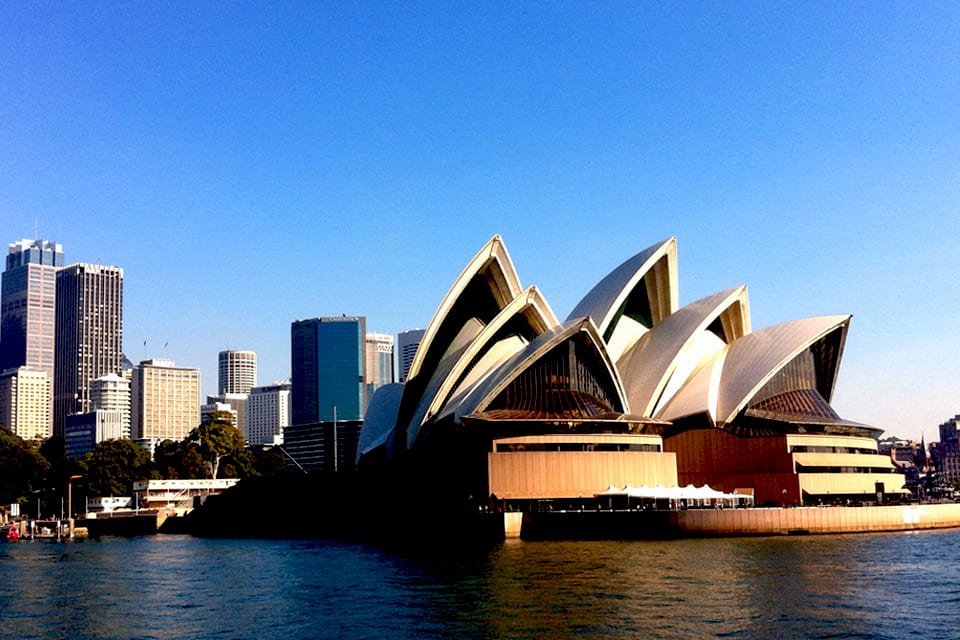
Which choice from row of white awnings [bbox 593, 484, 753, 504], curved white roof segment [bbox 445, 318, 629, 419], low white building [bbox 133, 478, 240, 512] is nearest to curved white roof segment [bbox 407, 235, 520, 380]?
curved white roof segment [bbox 445, 318, 629, 419]

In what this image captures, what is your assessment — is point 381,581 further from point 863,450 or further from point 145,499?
point 145,499

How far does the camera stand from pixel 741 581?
39.8 metres

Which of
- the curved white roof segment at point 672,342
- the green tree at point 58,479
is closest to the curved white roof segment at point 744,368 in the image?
the curved white roof segment at point 672,342

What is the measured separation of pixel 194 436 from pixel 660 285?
253 ft

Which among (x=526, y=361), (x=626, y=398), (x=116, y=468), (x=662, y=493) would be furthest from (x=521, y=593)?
(x=116, y=468)

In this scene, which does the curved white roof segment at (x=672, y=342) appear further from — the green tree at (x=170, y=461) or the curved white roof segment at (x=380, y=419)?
the green tree at (x=170, y=461)

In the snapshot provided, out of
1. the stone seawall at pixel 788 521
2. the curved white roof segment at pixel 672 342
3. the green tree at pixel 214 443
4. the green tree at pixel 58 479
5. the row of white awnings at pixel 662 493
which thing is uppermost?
the curved white roof segment at pixel 672 342

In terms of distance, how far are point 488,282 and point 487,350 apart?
4978 mm

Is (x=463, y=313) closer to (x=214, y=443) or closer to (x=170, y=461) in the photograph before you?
(x=214, y=443)

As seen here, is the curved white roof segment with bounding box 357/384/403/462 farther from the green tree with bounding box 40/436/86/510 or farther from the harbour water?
the green tree with bounding box 40/436/86/510

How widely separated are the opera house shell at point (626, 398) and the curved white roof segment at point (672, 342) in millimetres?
123

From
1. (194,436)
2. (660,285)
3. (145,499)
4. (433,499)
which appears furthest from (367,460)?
(194,436)

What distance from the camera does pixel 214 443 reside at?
136 m

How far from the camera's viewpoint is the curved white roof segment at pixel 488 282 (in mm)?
77688
